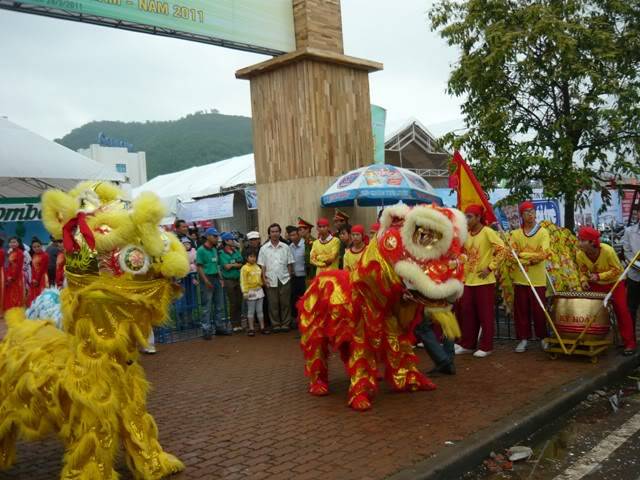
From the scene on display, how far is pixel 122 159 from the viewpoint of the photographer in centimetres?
4134

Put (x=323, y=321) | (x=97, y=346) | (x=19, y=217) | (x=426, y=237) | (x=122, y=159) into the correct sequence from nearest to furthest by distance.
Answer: (x=97, y=346) → (x=426, y=237) → (x=323, y=321) → (x=19, y=217) → (x=122, y=159)

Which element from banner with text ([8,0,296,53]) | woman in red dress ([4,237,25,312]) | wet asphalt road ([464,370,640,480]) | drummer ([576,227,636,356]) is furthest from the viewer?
woman in red dress ([4,237,25,312])

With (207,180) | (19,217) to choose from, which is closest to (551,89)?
(19,217)

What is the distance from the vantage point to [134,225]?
136 inches

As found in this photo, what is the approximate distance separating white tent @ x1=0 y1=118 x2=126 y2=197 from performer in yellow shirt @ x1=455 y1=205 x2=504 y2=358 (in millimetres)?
7783

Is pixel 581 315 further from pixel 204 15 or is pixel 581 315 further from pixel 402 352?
pixel 204 15

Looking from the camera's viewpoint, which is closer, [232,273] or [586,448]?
[586,448]

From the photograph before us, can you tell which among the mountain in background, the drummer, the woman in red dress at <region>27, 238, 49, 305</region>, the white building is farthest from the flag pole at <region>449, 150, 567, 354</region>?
the mountain in background

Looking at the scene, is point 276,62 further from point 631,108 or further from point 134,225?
point 134,225

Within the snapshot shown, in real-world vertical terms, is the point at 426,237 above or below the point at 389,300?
above

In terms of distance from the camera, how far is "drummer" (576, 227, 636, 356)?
6727mm

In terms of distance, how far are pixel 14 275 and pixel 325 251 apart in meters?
6.12

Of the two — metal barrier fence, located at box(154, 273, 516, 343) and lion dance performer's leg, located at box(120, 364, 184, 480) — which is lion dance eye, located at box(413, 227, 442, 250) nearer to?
lion dance performer's leg, located at box(120, 364, 184, 480)

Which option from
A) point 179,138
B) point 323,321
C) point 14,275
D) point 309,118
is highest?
point 179,138
